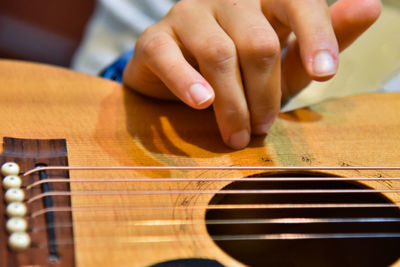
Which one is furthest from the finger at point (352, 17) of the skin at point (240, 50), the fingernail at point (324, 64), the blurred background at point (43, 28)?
the blurred background at point (43, 28)

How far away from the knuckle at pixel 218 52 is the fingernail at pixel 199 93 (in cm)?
4

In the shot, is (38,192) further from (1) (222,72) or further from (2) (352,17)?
(2) (352,17)

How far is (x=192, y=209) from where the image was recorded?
0.48m

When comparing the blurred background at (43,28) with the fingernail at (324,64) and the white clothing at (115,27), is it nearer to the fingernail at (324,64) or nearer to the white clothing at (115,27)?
the white clothing at (115,27)

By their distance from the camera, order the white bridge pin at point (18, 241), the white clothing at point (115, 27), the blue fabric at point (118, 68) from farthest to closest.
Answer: the white clothing at point (115, 27) < the blue fabric at point (118, 68) < the white bridge pin at point (18, 241)

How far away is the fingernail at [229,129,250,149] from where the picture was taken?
1.81ft

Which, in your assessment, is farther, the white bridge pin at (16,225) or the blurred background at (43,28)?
the blurred background at (43,28)

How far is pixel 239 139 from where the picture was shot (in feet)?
1.82

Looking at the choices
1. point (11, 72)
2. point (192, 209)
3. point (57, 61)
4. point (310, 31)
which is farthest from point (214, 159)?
point (57, 61)

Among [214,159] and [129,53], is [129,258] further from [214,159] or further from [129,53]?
[129,53]

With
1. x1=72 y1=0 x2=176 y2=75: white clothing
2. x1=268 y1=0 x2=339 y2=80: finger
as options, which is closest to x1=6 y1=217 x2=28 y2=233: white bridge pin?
x1=268 y1=0 x2=339 y2=80: finger

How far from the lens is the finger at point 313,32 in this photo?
495mm

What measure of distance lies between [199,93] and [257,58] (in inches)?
3.3

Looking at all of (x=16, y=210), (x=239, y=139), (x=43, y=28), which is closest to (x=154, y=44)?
(x=239, y=139)
